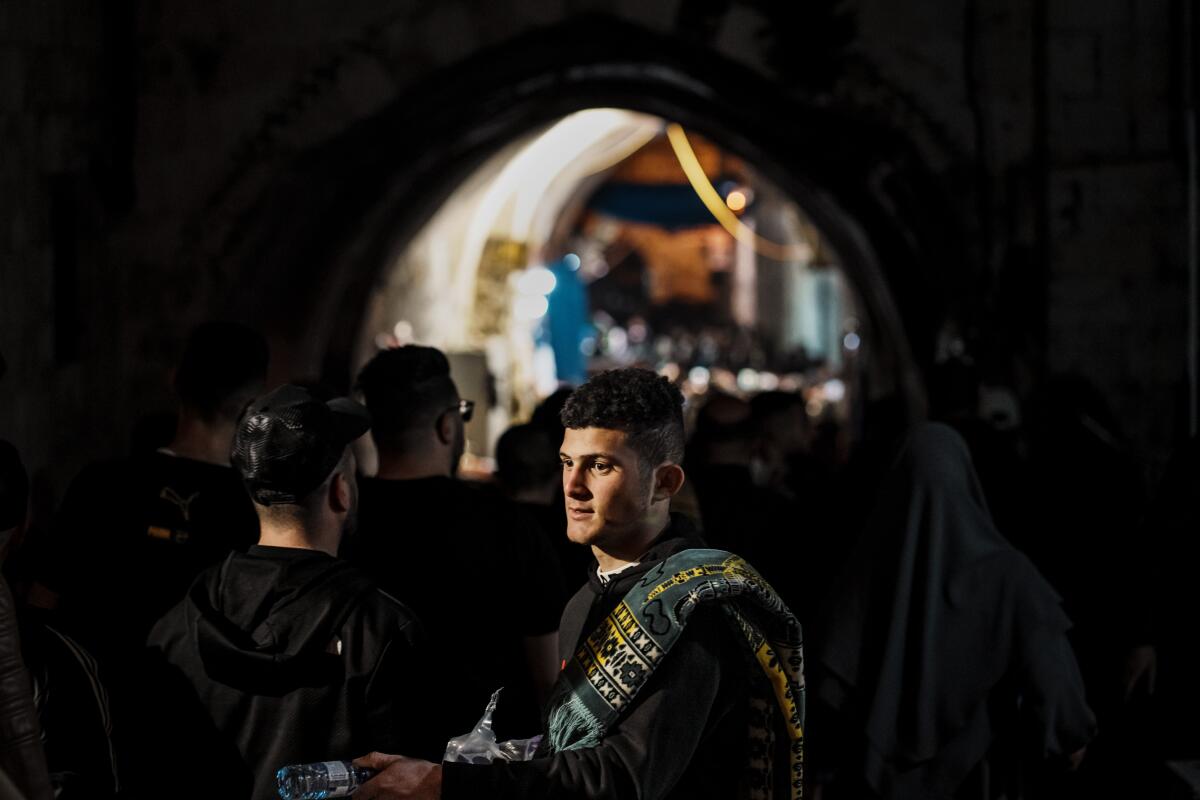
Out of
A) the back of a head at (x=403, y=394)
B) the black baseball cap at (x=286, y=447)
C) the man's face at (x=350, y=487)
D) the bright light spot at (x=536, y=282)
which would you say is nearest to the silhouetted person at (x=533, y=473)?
the back of a head at (x=403, y=394)

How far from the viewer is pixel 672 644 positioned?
218 centimetres

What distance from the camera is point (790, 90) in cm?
716

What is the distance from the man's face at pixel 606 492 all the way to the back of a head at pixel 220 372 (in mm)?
1374

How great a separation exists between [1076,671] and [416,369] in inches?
71.0

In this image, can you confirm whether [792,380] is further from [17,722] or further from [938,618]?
[17,722]

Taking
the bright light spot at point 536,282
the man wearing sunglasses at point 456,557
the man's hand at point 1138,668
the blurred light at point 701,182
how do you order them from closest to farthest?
the man wearing sunglasses at point 456,557, the man's hand at point 1138,668, the bright light spot at point 536,282, the blurred light at point 701,182

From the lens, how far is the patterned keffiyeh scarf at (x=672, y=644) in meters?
2.18

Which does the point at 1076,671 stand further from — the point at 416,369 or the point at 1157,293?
the point at 1157,293

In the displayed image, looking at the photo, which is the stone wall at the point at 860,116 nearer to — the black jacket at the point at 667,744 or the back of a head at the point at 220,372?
the back of a head at the point at 220,372

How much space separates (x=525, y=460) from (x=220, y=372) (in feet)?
2.86

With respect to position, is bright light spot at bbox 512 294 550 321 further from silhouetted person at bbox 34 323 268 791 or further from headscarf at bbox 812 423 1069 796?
silhouetted person at bbox 34 323 268 791

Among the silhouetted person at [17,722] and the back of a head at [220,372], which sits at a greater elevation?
the back of a head at [220,372]

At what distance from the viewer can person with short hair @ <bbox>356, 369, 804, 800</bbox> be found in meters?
2.18

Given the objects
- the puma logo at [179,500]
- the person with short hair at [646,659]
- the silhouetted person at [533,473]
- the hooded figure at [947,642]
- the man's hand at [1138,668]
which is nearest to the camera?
the person with short hair at [646,659]
